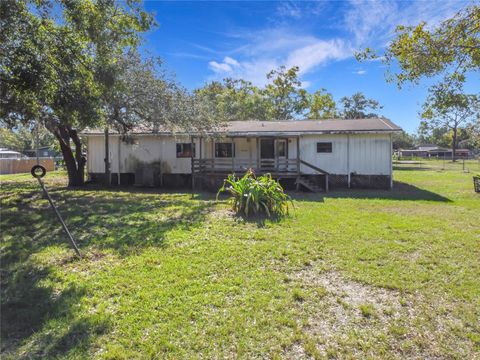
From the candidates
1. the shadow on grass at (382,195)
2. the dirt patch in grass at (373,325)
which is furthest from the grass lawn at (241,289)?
the shadow on grass at (382,195)

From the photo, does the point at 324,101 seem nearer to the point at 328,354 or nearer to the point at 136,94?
the point at 136,94

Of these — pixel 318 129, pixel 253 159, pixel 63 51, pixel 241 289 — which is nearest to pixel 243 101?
pixel 253 159

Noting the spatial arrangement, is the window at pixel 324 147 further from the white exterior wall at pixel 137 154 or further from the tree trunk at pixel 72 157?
the tree trunk at pixel 72 157

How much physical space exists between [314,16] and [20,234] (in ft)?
31.4

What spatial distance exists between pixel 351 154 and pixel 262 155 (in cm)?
445

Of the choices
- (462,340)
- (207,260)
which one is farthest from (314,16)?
(462,340)

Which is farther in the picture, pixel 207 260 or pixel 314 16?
pixel 314 16

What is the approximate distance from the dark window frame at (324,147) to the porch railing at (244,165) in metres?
1.47

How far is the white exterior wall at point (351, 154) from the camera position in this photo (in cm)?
1466

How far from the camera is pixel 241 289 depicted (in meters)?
3.98

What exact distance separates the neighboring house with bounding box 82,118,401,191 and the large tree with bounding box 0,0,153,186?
241 inches

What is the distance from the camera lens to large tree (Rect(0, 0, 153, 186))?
641cm

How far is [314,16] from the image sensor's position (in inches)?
365

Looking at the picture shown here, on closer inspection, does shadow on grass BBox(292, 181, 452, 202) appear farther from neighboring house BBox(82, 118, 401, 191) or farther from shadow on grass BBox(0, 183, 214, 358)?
shadow on grass BBox(0, 183, 214, 358)
